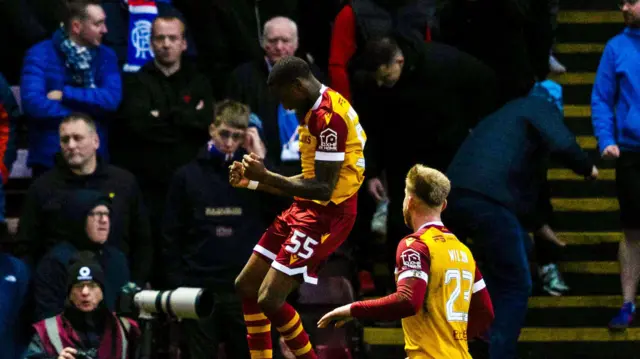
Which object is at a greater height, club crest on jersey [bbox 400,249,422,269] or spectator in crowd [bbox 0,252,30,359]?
club crest on jersey [bbox 400,249,422,269]

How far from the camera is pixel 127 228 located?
A: 10062mm

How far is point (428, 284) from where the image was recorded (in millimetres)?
6953

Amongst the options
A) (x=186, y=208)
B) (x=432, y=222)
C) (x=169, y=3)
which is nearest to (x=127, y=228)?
(x=186, y=208)

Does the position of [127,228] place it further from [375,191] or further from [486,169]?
[486,169]

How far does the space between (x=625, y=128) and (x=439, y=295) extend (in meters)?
3.71

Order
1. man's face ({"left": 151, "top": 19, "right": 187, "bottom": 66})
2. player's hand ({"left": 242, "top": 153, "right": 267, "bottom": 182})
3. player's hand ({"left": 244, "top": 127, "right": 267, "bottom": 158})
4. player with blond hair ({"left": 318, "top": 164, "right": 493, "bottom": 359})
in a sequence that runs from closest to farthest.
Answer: player with blond hair ({"left": 318, "top": 164, "right": 493, "bottom": 359})
player's hand ({"left": 242, "top": 153, "right": 267, "bottom": 182})
player's hand ({"left": 244, "top": 127, "right": 267, "bottom": 158})
man's face ({"left": 151, "top": 19, "right": 187, "bottom": 66})

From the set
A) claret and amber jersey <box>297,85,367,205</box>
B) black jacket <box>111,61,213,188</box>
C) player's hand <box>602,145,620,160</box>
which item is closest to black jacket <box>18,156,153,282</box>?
black jacket <box>111,61,213,188</box>

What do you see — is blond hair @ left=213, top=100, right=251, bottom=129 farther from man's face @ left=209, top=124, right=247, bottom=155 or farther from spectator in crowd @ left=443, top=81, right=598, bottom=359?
spectator in crowd @ left=443, top=81, right=598, bottom=359

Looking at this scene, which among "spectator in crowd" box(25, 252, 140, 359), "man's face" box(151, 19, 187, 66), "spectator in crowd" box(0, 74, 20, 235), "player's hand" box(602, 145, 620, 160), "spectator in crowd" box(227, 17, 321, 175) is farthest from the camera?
"man's face" box(151, 19, 187, 66)

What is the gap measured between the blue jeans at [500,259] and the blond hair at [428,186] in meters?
2.34

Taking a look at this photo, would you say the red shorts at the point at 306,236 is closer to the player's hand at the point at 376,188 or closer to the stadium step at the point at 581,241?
Result: the stadium step at the point at 581,241

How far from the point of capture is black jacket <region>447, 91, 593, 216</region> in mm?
9430

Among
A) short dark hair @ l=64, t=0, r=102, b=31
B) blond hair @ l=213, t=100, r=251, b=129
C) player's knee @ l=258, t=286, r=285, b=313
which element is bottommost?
player's knee @ l=258, t=286, r=285, b=313

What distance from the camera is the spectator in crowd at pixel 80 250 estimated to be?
9492mm
